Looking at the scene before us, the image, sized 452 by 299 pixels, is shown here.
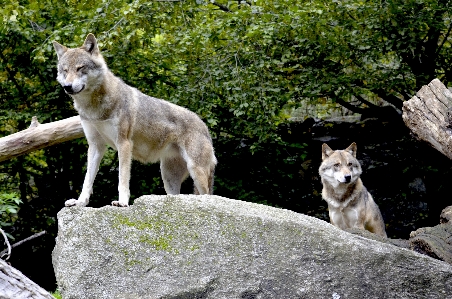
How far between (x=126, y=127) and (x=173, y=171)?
1.19 m

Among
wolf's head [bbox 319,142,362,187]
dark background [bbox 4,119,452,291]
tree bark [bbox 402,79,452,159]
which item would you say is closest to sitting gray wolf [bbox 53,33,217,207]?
wolf's head [bbox 319,142,362,187]

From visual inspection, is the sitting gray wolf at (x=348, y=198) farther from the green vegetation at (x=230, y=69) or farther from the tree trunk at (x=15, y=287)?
the tree trunk at (x=15, y=287)

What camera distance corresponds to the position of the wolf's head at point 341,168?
9.05 meters

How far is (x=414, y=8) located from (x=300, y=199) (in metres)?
4.81

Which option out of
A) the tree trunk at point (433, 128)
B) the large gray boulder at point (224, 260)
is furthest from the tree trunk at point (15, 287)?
the tree trunk at point (433, 128)

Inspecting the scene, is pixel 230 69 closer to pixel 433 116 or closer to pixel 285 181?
pixel 285 181

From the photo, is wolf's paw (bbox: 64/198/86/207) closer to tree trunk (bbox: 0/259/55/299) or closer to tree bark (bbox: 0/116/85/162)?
tree bark (bbox: 0/116/85/162)

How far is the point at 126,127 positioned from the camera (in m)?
6.69

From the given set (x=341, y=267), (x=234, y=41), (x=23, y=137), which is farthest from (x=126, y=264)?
(x=234, y=41)

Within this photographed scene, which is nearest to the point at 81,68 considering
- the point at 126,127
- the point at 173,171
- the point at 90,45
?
the point at 90,45

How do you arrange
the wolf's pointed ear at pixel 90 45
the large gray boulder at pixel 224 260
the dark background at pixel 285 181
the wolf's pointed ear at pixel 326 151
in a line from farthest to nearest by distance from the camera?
the dark background at pixel 285 181 < the wolf's pointed ear at pixel 326 151 < the wolf's pointed ear at pixel 90 45 < the large gray boulder at pixel 224 260

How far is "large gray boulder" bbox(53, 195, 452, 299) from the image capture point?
480 centimetres

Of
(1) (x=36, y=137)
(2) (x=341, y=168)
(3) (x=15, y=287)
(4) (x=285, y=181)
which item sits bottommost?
(4) (x=285, y=181)

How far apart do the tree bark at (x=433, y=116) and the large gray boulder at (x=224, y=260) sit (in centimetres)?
164
